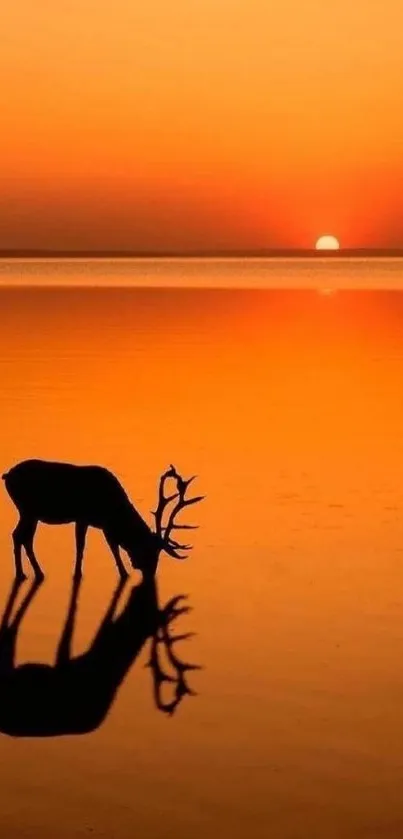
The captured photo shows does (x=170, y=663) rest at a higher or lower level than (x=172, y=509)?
lower

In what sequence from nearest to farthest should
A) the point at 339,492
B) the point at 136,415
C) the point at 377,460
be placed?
the point at 339,492, the point at 377,460, the point at 136,415

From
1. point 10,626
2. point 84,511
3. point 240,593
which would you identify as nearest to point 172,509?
point 84,511

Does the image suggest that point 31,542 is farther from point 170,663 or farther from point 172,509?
point 170,663

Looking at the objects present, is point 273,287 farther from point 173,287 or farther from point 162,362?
point 162,362

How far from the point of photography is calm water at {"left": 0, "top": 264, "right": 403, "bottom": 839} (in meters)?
1.28

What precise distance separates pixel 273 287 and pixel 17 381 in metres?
3.40

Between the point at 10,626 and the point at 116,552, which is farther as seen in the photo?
the point at 116,552

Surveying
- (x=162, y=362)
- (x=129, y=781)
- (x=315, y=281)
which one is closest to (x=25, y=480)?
(x=129, y=781)

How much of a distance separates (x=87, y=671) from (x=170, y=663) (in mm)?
100

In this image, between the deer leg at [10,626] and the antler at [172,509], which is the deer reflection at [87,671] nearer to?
the deer leg at [10,626]

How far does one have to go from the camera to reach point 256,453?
224cm

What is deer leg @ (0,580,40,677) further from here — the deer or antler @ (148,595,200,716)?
antler @ (148,595,200,716)

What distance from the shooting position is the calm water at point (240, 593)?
4.21ft

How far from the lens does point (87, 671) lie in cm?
151
